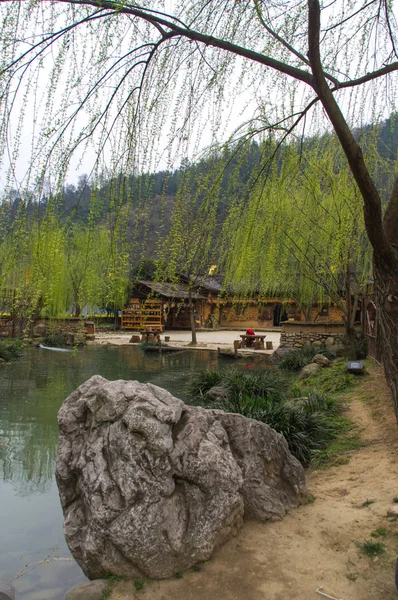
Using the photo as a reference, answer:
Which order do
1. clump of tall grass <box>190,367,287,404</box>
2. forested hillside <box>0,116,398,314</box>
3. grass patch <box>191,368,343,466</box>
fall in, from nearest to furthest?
forested hillside <box>0,116,398,314</box> → grass patch <box>191,368,343,466</box> → clump of tall grass <box>190,367,287,404</box>

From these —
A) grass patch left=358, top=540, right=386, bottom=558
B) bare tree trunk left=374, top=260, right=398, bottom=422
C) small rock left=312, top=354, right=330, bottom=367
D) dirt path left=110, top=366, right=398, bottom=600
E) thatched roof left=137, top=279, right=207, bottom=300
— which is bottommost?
dirt path left=110, top=366, right=398, bottom=600

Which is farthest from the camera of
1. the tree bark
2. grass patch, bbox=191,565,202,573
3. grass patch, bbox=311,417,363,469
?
grass patch, bbox=311,417,363,469

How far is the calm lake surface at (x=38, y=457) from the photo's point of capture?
3.35 m

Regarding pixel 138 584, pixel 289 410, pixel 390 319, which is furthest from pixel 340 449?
pixel 390 319

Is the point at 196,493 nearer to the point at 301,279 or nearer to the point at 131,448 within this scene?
the point at 131,448

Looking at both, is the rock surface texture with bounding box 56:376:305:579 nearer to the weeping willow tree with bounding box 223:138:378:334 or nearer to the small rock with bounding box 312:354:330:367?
the weeping willow tree with bounding box 223:138:378:334

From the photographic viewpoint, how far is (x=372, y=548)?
8.91 feet

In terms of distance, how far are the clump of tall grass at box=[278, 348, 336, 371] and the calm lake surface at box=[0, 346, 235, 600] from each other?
255 centimetres

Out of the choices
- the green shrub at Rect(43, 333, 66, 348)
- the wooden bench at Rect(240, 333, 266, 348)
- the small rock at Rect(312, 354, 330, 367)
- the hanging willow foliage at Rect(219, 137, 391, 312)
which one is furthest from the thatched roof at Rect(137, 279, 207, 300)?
the green shrub at Rect(43, 333, 66, 348)

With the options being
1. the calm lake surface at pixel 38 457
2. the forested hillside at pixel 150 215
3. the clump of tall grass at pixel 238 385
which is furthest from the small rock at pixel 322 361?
the forested hillside at pixel 150 215

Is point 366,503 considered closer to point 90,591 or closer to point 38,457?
point 90,591

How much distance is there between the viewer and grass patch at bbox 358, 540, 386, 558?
2684 mm

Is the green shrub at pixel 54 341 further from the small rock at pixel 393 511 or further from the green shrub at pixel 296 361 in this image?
the small rock at pixel 393 511

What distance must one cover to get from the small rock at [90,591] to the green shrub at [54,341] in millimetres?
16089
